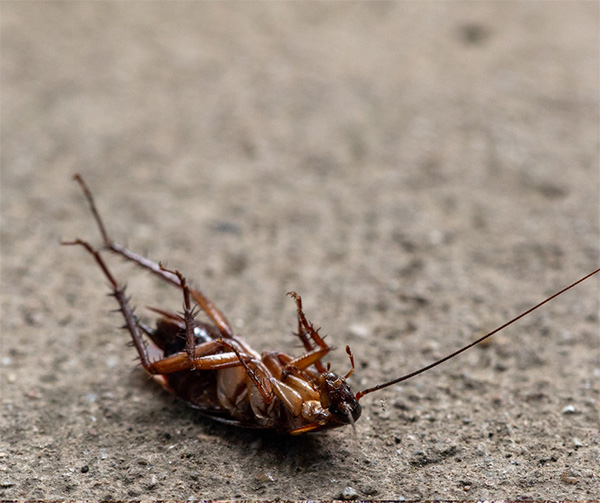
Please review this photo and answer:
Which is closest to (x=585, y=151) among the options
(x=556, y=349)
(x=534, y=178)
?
(x=534, y=178)

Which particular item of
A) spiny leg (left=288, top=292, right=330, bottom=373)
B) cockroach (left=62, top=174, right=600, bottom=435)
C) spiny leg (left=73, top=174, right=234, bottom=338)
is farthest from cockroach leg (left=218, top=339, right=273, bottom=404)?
spiny leg (left=73, top=174, right=234, bottom=338)

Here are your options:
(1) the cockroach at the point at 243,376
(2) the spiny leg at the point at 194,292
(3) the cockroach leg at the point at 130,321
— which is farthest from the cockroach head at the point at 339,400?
(3) the cockroach leg at the point at 130,321

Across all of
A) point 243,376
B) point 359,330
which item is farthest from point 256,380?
point 359,330

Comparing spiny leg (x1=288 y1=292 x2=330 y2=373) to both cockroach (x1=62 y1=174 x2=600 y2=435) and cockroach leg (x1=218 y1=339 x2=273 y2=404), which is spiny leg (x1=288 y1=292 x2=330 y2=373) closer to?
cockroach (x1=62 y1=174 x2=600 y2=435)

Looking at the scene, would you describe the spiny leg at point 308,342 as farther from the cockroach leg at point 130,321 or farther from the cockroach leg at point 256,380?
the cockroach leg at point 130,321

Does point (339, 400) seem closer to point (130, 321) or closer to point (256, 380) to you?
point (256, 380)

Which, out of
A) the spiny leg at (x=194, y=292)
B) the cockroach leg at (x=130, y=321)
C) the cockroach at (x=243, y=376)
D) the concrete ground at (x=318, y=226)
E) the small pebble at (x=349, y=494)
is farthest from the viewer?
the spiny leg at (x=194, y=292)
